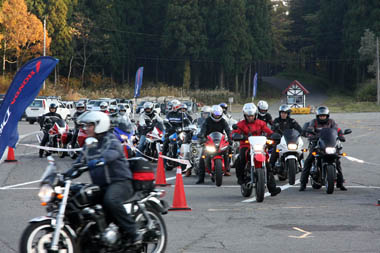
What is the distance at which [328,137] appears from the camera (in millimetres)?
13789

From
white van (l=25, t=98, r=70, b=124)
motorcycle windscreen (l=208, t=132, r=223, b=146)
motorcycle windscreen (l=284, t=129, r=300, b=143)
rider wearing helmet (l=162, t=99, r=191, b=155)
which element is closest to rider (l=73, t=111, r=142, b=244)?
motorcycle windscreen (l=208, t=132, r=223, b=146)

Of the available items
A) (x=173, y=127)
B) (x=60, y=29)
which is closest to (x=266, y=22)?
(x=60, y=29)

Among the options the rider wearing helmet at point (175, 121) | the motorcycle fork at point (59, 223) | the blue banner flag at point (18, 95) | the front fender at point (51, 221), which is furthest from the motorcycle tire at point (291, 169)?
the motorcycle fork at point (59, 223)

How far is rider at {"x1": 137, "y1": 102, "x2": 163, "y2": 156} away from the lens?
1964cm

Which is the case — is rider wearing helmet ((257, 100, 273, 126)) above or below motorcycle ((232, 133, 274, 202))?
above

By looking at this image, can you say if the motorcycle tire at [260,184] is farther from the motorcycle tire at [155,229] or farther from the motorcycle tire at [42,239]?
the motorcycle tire at [42,239]

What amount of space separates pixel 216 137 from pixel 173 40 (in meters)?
71.4

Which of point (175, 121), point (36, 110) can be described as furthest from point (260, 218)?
point (36, 110)

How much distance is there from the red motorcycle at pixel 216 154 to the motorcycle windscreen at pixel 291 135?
1304 millimetres

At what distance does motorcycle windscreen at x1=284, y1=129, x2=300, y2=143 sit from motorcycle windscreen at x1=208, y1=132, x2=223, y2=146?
1.42 metres

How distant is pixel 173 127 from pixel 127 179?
443 inches

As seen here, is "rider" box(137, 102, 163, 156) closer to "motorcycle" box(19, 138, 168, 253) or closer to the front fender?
"motorcycle" box(19, 138, 168, 253)

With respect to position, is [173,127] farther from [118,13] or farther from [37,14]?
[118,13]

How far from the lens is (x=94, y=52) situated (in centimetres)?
8025
